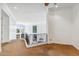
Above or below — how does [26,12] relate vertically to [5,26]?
above

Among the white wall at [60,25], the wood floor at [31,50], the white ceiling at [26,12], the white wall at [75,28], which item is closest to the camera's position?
the wood floor at [31,50]

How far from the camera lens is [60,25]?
313cm

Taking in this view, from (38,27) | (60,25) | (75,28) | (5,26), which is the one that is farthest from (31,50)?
(75,28)

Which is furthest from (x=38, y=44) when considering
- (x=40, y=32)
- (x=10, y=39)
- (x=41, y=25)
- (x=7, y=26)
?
(x=7, y=26)

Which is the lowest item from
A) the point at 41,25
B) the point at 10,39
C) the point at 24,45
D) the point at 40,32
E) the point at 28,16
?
the point at 24,45

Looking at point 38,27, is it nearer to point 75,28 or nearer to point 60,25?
point 60,25

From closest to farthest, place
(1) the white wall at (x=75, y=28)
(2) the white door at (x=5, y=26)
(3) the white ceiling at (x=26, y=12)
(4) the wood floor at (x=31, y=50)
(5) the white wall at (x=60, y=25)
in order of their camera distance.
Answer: (4) the wood floor at (x=31, y=50), (2) the white door at (x=5, y=26), (3) the white ceiling at (x=26, y=12), (5) the white wall at (x=60, y=25), (1) the white wall at (x=75, y=28)

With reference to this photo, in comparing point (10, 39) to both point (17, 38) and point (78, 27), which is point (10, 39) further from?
point (78, 27)

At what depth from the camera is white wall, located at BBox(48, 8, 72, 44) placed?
2.85 meters

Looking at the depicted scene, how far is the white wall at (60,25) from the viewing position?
2848 millimetres

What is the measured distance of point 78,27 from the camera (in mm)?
3191

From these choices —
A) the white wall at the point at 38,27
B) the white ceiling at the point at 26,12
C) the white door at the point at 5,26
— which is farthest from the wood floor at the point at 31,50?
the white ceiling at the point at 26,12

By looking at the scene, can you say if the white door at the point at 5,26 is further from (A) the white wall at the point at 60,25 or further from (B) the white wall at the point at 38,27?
(A) the white wall at the point at 60,25

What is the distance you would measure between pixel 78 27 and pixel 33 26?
4.84 ft
